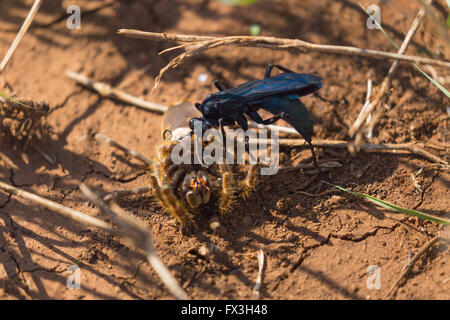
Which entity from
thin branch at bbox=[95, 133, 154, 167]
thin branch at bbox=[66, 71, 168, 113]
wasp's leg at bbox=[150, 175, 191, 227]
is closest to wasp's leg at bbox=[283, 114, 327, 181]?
wasp's leg at bbox=[150, 175, 191, 227]

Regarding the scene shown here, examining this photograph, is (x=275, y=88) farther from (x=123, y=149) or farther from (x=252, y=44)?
(x=123, y=149)

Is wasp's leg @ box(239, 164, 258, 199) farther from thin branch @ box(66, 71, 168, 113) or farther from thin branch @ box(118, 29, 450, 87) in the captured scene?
thin branch @ box(66, 71, 168, 113)

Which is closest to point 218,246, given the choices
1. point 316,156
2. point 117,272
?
point 117,272

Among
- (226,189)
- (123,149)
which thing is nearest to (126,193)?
(123,149)

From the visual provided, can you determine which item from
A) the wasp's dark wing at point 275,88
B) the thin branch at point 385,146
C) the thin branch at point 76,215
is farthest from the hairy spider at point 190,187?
the thin branch at point 385,146

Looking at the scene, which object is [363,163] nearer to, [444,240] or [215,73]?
[444,240]

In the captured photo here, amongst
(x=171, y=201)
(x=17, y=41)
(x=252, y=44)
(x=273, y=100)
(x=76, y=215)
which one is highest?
(x=17, y=41)
